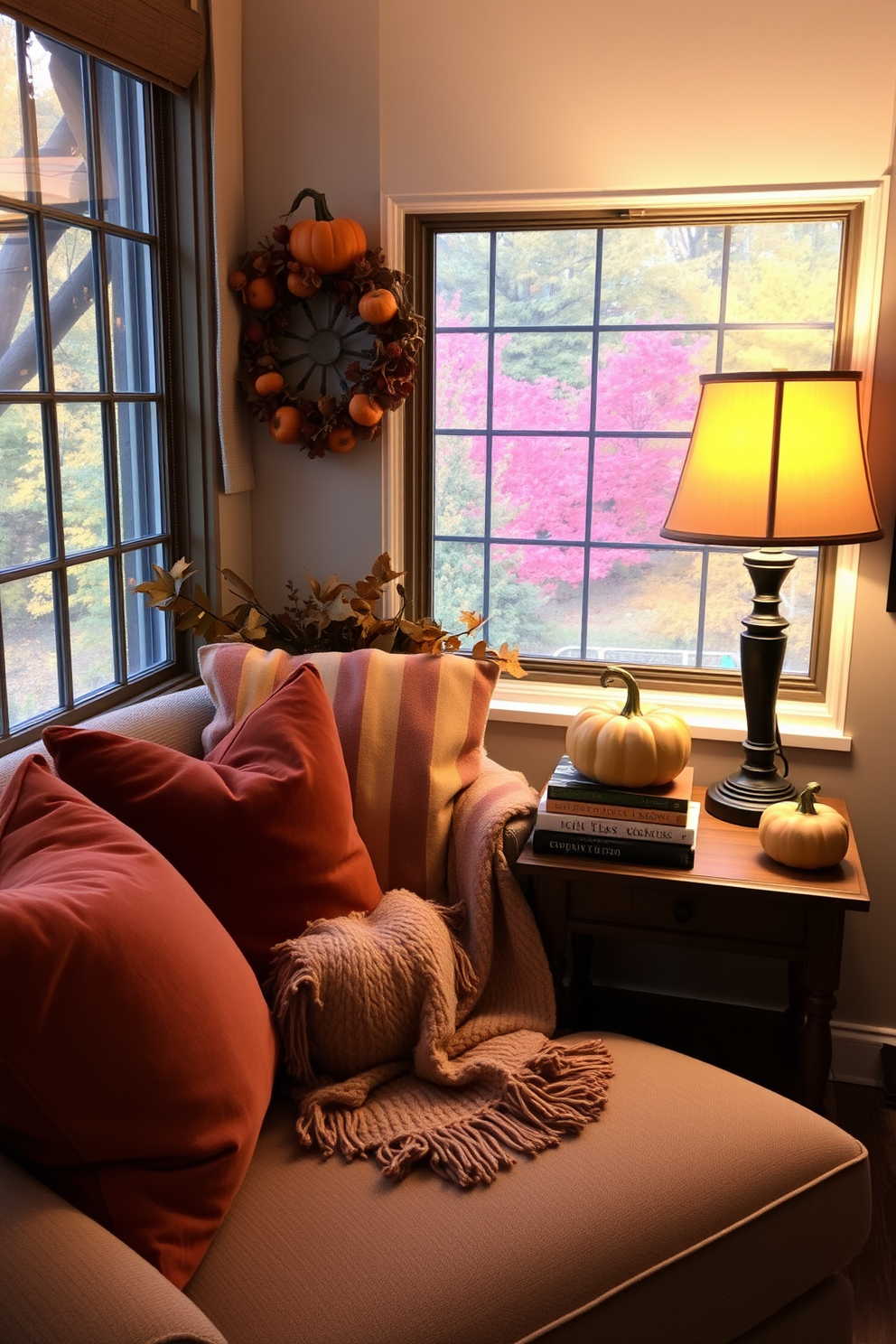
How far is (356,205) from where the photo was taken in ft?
7.92

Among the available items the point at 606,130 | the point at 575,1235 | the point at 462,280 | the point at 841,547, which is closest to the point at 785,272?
the point at 606,130

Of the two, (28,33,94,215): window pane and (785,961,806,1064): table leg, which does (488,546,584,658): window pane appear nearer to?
(785,961,806,1064): table leg

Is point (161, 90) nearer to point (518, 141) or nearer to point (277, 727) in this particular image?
point (518, 141)

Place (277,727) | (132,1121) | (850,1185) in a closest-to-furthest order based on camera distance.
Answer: (132,1121) < (850,1185) < (277,727)

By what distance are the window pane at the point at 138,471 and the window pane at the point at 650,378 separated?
3.18ft

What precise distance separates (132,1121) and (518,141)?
1976 millimetres

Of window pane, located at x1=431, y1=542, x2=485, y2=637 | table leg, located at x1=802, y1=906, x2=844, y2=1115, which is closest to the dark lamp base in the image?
table leg, located at x1=802, y1=906, x2=844, y2=1115

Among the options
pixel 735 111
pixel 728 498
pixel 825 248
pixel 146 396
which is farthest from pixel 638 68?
pixel 146 396

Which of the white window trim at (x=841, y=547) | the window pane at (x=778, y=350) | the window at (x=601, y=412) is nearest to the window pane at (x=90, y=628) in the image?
the white window trim at (x=841, y=547)

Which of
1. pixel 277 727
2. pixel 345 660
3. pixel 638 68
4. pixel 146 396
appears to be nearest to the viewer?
pixel 277 727

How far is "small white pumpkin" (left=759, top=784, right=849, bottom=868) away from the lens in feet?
6.16

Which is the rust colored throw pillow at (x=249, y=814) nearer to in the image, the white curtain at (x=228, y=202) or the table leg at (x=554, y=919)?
the table leg at (x=554, y=919)

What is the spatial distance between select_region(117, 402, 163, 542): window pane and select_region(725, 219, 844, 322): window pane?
49.0 inches

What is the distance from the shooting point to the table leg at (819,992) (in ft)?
6.08
